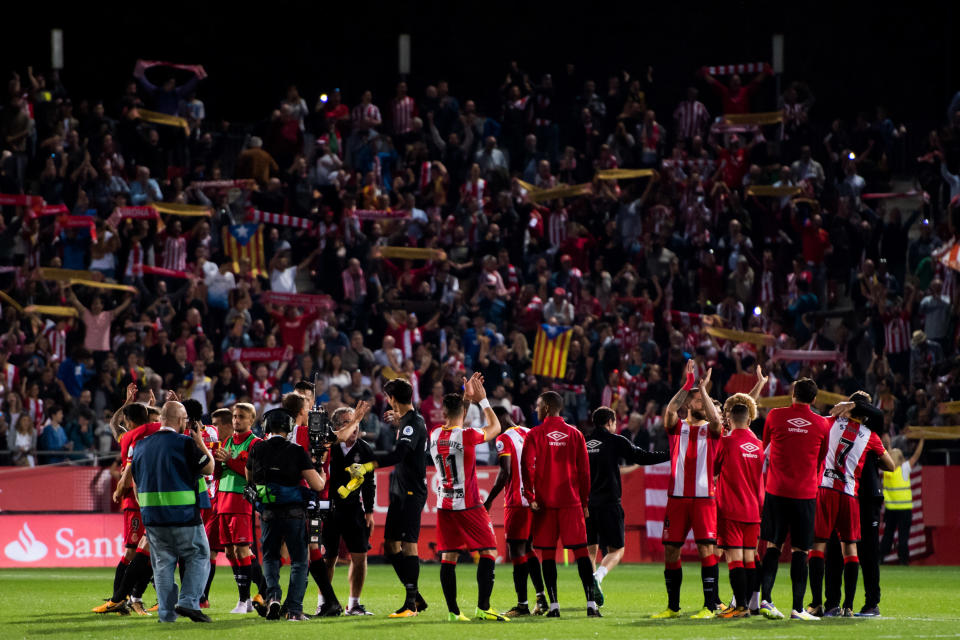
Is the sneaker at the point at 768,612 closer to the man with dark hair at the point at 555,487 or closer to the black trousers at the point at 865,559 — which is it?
the black trousers at the point at 865,559

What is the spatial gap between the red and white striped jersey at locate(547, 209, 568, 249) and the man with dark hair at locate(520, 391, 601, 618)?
1589 centimetres

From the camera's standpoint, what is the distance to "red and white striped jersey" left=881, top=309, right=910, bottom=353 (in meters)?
27.4

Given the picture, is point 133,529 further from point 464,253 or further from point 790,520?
point 464,253

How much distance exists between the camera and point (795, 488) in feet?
46.5

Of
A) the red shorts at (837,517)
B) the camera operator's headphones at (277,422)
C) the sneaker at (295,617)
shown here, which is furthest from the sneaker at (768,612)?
the camera operator's headphones at (277,422)

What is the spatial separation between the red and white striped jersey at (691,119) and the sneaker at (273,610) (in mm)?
20974

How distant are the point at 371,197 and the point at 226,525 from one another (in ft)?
50.0

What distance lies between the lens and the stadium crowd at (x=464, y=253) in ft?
84.0

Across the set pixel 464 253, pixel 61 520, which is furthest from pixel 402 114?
pixel 61 520

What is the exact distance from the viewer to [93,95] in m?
32.6

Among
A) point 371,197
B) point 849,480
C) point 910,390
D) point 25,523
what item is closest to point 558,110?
point 371,197

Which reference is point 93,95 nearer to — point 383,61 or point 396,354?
point 383,61

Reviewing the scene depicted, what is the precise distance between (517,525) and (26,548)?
10.9m

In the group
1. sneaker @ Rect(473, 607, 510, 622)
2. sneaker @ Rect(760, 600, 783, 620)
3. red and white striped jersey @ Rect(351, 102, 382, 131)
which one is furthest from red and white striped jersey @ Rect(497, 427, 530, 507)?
red and white striped jersey @ Rect(351, 102, 382, 131)
